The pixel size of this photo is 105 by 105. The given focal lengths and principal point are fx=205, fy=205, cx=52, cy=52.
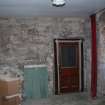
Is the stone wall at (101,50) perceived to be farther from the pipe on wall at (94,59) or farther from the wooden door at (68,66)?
the wooden door at (68,66)

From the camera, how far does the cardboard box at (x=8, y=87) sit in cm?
377

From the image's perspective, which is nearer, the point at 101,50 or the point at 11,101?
the point at 11,101

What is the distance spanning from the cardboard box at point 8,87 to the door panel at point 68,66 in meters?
2.88

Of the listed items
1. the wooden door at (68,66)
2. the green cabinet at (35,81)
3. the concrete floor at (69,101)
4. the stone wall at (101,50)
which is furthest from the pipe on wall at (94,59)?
the green cabinet at (35,81)

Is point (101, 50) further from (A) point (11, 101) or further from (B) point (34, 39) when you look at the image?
(A) point (11, 101)

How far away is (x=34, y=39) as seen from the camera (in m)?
6.40

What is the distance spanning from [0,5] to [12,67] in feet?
7.42

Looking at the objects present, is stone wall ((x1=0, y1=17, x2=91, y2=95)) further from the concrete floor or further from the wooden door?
the concrete floor

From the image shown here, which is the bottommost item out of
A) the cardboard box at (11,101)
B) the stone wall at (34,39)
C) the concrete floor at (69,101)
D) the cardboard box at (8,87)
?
the concrete floor at (69,101)

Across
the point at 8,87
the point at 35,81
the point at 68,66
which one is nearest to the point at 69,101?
the point at 35,81

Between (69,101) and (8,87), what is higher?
(8,87)

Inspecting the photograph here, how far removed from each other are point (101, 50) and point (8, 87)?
3.00 metres

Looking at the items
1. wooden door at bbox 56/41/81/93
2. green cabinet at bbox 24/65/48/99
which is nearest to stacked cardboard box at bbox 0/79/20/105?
green cabinet at bbox 24/65/48/99

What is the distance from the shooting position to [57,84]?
21.7ft
